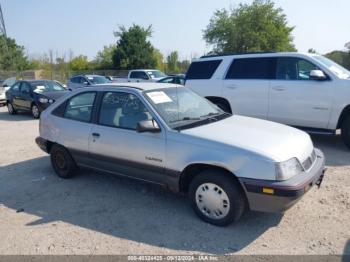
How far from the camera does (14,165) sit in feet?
20.5

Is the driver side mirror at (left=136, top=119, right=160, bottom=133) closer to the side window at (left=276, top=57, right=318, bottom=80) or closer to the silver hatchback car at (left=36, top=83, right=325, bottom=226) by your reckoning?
the silver hatchback car at (left=36, top=83, right=325, bottom=226)

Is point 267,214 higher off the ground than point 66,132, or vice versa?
point 66,132

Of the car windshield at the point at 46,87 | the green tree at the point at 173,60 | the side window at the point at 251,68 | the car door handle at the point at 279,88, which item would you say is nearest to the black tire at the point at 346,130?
the car door handle at the point at 279,88

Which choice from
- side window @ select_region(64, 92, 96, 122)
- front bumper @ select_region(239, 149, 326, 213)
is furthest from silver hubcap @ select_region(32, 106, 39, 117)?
front bumper @ select_region(239, 149, 326, 213)

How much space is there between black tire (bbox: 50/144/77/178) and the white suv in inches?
155

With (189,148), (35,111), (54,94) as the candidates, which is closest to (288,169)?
(189,148)

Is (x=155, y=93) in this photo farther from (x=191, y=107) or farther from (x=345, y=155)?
(x=345, y=155)

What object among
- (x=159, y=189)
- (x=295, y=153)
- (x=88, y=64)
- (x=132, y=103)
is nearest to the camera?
(x=295, y=153)

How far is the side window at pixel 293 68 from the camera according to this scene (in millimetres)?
6738

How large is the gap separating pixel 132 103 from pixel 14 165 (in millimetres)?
3341

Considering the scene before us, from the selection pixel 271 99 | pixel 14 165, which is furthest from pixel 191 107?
pixel 14 165

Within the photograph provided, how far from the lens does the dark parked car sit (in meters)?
12.3

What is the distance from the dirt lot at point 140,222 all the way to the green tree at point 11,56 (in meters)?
43.9

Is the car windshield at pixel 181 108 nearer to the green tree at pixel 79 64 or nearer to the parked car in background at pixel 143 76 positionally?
the parked car in background at pixel 143 76
